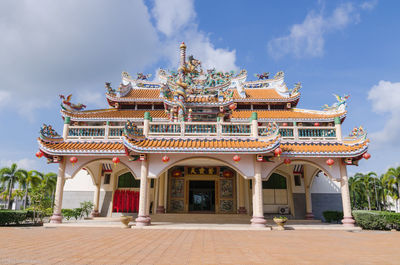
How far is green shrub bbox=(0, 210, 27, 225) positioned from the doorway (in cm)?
935

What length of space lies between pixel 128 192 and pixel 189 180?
396 cm

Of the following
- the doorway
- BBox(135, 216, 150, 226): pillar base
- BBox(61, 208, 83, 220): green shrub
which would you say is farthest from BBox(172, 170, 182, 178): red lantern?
BBox(61, 208, 83, 220): green shrub

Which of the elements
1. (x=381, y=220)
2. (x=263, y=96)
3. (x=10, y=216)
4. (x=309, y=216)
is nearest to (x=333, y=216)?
(x=309, y=216)

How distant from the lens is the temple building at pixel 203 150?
11.3 metres

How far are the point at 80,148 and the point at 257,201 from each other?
8.34m

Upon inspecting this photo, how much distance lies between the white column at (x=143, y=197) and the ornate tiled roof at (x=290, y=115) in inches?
308

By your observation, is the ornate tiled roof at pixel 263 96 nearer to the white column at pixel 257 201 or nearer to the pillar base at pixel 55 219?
the white column at pixel 257 201

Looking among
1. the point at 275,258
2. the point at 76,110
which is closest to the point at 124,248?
the point at 275,258

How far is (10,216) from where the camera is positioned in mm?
12688

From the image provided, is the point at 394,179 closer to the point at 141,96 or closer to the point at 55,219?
the point at 141,96

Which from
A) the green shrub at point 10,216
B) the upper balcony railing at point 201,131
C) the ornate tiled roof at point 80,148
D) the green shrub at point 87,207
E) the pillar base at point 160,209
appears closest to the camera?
the ornate tiled roof at point 80,148

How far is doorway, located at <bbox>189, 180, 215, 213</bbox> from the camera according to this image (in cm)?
1622

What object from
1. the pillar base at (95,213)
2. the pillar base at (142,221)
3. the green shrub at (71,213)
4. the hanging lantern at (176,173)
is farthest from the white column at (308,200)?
the green shrub at (71,213)

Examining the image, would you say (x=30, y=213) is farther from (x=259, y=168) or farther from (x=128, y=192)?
(x=259, y=168)
